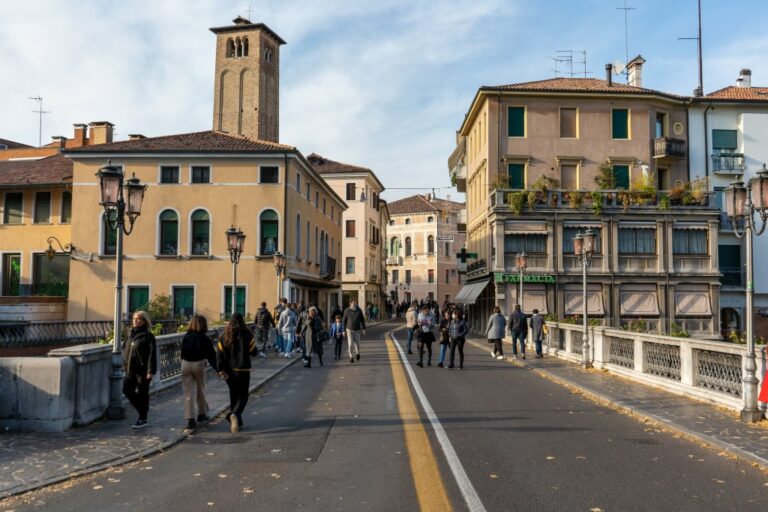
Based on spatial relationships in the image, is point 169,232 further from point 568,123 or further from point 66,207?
point 568,123

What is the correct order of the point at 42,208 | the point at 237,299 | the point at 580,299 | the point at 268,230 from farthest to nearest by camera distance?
the point at 42,208 < the point at 580,299 < the point at 268,230 < the point at 237,299

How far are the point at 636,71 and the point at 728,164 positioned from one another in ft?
29.5

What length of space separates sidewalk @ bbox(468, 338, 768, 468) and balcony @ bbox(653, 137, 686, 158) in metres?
26.4

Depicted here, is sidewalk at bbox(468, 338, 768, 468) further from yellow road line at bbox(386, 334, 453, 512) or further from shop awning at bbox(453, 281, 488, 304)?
shop awning at bbox(453, 281, 488, 304)

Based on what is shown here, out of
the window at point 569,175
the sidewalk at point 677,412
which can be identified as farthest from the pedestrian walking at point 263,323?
the window at point 569,175

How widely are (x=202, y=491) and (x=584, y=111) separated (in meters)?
38.2

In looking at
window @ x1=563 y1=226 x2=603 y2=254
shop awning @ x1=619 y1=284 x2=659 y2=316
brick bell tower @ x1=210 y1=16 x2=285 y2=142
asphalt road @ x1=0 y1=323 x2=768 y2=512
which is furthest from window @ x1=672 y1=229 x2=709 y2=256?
brick bell tower @ x1=210 y1=16 x2=285 y2=142

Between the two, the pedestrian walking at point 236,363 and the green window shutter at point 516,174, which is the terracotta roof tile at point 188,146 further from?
the pedestrian walking at point 236,363

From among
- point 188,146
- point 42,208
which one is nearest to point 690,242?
point 188,146

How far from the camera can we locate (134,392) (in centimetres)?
977

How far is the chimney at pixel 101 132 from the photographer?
158ft

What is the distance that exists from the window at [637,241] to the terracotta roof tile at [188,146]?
62.0ft

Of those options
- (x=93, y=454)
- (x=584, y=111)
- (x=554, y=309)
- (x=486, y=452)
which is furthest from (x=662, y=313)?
(x=93, y=454)

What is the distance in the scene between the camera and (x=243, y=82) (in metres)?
63.9
